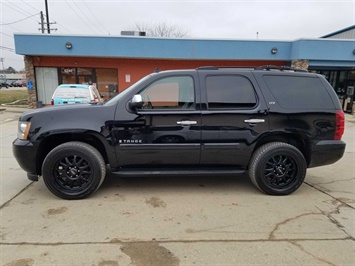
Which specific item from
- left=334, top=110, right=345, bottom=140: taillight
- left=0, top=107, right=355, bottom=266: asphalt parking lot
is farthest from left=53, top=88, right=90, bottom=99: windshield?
left=334, top=110, right=345, bottom=140: taillight

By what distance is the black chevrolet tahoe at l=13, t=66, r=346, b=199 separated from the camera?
3941 millimetres

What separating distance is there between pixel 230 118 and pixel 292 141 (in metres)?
1.20

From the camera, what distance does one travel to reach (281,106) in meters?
4.18

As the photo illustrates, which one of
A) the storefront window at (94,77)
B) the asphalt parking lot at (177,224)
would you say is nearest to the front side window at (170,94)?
the asphalt parking lot at (177,224)

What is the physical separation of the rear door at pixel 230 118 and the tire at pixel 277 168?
0.66 feet

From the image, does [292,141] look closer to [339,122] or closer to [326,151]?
[326,151]

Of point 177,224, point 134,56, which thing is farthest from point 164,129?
point 134,56

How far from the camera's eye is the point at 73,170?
3.98 meters

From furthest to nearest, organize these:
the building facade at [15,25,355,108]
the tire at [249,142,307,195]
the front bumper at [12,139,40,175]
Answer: the building facade at [15,25,355,108] < the tire at [249,142,307,195] < the front bumper at [12,139,40,175]

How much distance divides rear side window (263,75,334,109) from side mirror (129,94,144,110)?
199 cm

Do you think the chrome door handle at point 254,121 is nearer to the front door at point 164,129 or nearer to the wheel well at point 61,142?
the front door at point 164,129

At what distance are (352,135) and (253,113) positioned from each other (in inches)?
307

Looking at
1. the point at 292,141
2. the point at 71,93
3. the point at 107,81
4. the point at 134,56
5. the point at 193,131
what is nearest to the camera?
the point at 193,131

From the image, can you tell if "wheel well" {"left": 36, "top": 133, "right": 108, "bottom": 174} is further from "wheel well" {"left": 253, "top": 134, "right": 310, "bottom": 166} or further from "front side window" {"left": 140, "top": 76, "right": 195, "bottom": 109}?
"wheel well" {"left": 253, "top": 134, "right": 310, "bottom": 166}
